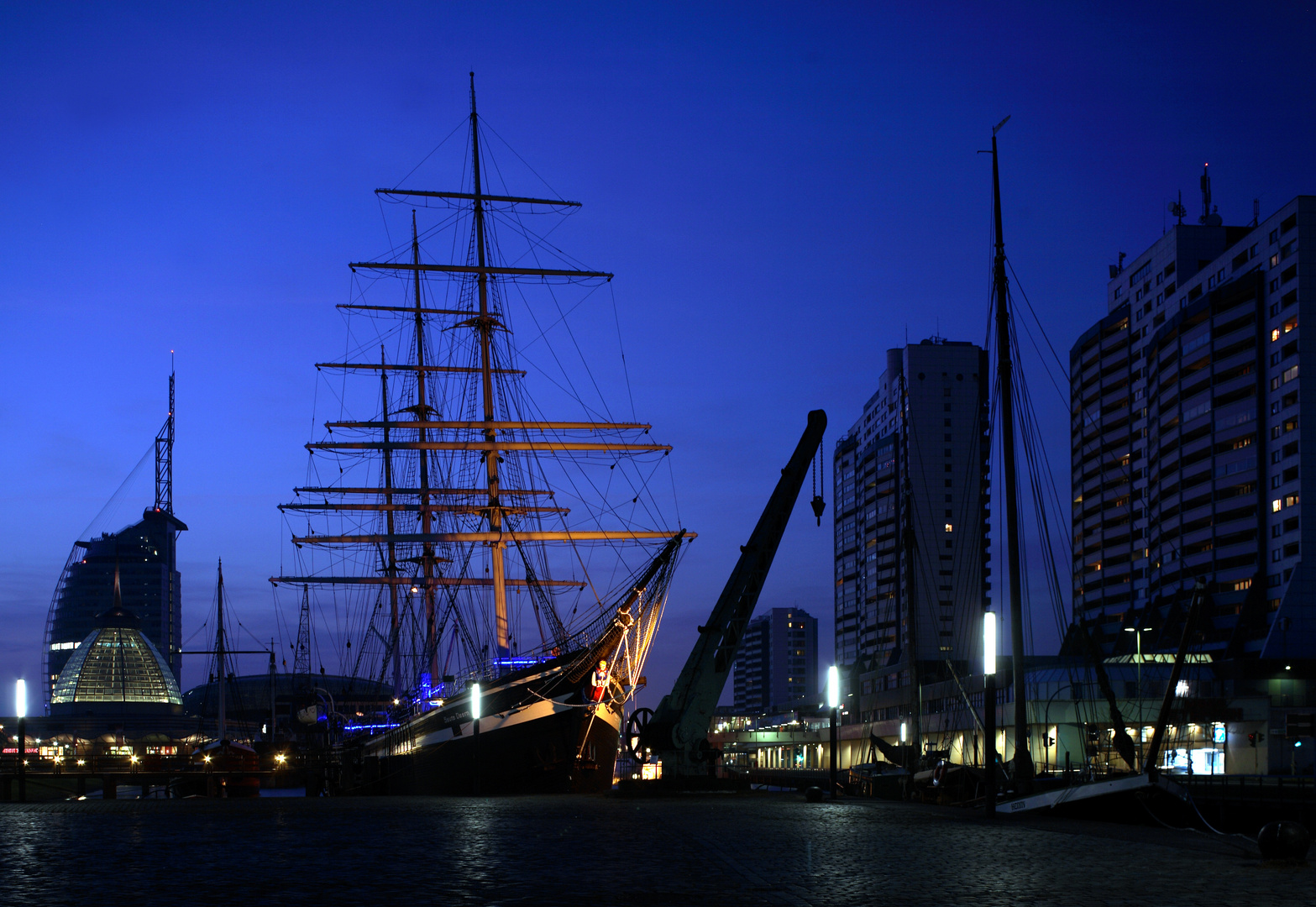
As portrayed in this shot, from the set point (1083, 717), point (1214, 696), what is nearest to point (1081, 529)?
point (1214, 696)

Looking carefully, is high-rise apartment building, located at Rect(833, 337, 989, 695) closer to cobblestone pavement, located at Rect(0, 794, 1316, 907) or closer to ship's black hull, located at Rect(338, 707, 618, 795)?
ship's black hull, located at Rect(338, 707, 618, 795)

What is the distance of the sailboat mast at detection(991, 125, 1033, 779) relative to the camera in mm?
28297

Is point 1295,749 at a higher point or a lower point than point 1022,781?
lower

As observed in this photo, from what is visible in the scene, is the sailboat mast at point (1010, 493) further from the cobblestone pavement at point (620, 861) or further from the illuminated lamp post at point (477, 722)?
the illuminated lamp post at point (477, 722)

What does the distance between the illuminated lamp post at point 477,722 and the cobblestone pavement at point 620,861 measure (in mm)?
16338

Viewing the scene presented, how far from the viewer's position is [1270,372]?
107375 mm

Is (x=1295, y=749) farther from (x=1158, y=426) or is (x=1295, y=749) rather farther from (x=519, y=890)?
(x=519, y=890)

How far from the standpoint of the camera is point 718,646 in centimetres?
3412

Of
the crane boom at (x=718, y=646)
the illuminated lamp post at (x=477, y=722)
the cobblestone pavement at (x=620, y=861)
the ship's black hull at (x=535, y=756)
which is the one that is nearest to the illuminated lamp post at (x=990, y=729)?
the cobblestone pavement at (x=620, y=861)

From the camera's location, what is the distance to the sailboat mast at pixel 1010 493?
28.3 meters

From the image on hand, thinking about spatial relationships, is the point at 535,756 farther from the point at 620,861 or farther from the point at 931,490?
the point at 931,490

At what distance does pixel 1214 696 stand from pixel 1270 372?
36.2 meters

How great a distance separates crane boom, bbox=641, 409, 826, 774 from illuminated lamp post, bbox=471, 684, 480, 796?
8032mm

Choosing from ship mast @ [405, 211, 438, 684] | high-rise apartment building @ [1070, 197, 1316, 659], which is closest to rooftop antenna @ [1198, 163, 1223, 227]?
high-rise apartment building @ [1070, 197, 1316, 659]
